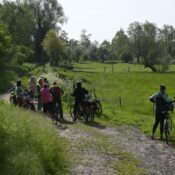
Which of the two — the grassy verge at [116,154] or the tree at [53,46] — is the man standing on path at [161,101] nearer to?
the grassy verge at [116,154]

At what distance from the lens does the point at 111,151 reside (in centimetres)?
1681

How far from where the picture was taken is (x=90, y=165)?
14539mm

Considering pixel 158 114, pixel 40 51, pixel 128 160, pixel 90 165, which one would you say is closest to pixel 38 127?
pixel 90 165

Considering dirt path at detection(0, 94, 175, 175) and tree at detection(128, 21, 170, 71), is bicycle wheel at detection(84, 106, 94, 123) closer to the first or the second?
dirt path at detection(0, 94, 175, 175)

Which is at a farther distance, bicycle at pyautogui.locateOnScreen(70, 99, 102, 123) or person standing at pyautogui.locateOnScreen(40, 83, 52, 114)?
bicycle at pyautogui.locateOnScreen(70, 99, 102, 123)

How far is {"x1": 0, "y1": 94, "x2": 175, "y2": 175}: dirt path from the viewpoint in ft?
47.8

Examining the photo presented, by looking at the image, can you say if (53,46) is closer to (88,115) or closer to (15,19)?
(15,19)

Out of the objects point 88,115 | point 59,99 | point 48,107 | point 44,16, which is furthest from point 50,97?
point 44,16

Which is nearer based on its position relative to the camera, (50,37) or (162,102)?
(162,102)

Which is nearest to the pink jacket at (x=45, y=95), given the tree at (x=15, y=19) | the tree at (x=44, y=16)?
the tree at (x=15, y=19)

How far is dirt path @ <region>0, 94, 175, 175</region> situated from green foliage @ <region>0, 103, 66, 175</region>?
25.5 inches

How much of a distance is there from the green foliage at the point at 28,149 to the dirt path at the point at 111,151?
25.5 inches

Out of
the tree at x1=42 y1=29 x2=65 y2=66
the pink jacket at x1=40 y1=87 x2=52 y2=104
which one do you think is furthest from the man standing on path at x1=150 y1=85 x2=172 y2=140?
the tree at x1=42 y1=29 x2=65 y2=66

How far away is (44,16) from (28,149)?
314 feet
